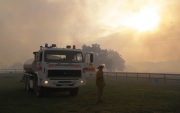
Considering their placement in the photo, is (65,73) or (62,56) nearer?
(65,73)

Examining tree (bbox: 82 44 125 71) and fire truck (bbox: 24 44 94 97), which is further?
tree (bbox: 82 44 125 71)

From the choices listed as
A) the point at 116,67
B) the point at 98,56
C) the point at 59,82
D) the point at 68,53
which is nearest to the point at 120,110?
the point at 59,82

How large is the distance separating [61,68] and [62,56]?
0.93 m

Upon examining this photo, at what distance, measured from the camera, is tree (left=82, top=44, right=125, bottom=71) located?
7738 cm

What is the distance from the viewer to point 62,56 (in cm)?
1395

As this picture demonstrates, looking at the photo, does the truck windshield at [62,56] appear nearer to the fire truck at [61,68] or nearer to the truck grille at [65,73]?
the fire truck at [61,68]

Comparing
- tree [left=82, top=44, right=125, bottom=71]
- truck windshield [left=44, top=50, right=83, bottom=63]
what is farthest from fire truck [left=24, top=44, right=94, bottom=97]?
tree [left=82, top=44, right=125, bottom=71]

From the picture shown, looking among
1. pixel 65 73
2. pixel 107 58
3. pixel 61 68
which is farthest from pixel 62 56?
pixel 107 58

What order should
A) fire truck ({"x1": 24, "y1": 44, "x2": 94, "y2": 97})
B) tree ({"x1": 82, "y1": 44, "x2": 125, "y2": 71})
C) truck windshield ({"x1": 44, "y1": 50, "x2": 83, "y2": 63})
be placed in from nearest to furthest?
fire truck ({"x1": 24, "y1": 44, "x2": 94, "y2": 97}), truck windshield ({"x1": 44, "y1": 50, "x2": 83, "y2": 63}), tree ({"x1": 82, "y1": 44, "x2": 125, "y2": 71})

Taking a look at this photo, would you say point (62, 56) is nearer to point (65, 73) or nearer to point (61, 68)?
point (61, 68)

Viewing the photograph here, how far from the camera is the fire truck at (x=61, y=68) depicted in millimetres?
13211

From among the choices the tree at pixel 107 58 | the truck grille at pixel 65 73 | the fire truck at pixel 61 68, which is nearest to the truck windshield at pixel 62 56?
the fire truck at pixel 61 68

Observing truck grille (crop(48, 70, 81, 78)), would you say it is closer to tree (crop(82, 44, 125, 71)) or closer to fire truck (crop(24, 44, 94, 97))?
fire truck (crop(24, 44, 94, 97))

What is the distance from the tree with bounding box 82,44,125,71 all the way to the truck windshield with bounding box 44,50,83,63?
60964 millimetres
